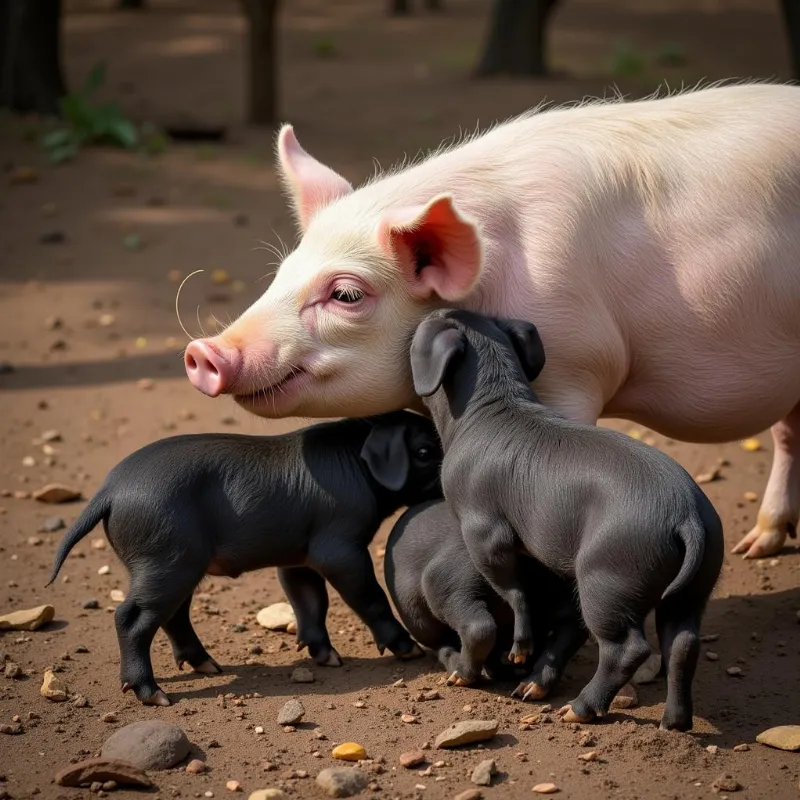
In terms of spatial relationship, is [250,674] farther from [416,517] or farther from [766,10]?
[766,10]

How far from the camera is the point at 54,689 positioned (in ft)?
13.5

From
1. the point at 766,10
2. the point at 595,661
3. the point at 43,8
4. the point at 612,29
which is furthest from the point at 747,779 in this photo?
the point at 766,10

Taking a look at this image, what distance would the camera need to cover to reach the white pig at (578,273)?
4.14 meters

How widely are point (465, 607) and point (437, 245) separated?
3.66ft

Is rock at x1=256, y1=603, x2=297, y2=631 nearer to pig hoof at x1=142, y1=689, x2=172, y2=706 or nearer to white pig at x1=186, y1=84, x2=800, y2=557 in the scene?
pig hoof at x1=142, y1=689, x2=172, y2=706

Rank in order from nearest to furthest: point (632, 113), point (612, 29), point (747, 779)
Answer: point (747, 779) < point (632, 113) < point (612, 29)

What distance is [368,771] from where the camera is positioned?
3594 mm

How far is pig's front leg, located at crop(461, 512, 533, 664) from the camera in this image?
3768mm

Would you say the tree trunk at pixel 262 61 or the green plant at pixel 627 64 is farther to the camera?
the green plant at pixel 627 64

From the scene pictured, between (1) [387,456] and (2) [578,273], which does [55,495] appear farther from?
(2) [578,273]

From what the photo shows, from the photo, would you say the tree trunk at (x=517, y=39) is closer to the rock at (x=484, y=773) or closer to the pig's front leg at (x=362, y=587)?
the pig's front leg at (x=362, y=587)

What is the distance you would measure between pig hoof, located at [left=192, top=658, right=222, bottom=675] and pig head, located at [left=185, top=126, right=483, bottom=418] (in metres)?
0.86

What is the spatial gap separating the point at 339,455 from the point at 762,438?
2947mm

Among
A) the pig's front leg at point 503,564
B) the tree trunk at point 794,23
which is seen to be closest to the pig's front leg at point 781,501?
the pig's front leg at point 503,564
